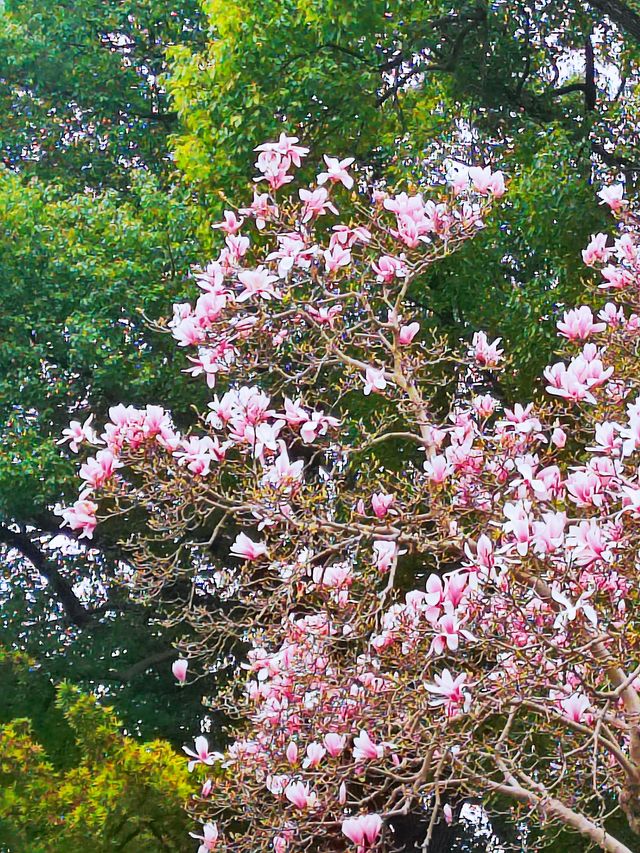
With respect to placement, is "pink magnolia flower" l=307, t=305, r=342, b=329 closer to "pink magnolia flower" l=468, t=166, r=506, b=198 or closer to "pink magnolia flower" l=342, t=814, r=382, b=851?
"pink magnolia flower" l=468, t=166, r=506, b=198

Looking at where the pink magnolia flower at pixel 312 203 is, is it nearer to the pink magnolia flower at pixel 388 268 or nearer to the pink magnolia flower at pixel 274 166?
the pink magnolia flower at pixel 274 166

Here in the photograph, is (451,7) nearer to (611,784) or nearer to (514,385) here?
(514,385)

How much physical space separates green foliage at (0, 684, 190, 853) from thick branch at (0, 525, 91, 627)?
19.1ft

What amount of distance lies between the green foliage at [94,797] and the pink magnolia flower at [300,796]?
1296 mm

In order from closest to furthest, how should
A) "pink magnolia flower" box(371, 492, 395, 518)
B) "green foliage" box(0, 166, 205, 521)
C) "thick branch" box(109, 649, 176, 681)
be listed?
"pink magnolia flower" box(371, 492, 395, 518)
"green foliage" box(0, 166, 205, 521)
"thick branch" box(109, 649, 176, 681)

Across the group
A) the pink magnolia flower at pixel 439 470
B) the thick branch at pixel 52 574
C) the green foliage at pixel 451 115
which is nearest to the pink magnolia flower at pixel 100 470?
the pink magnolia flower at pixel 439 470

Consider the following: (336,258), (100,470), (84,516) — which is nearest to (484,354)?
(336,258)

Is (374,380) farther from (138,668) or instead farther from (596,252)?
(138,668)

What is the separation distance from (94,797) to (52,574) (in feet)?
20.7

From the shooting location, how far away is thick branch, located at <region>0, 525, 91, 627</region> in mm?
11484

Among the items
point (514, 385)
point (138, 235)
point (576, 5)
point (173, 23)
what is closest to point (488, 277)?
point (514, 385)

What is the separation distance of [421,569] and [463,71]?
4.01m

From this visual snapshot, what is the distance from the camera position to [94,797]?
5.49m

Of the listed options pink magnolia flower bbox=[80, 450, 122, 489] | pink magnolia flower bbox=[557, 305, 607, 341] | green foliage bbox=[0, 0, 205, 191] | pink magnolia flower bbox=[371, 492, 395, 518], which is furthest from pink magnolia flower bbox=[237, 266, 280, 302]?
green foliage bbox=[0, 0, 205, 191]
